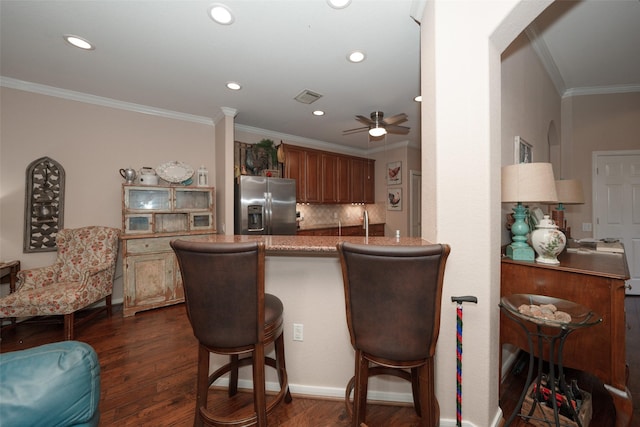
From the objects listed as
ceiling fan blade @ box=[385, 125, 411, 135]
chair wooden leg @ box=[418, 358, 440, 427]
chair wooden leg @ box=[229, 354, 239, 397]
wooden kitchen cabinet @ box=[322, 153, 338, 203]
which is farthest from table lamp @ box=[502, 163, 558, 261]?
wooden kitchen cabinet @ box=[322, 153, 338, 203]

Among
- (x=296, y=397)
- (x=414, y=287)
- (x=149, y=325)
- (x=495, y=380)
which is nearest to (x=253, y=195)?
(x=149, y=325)

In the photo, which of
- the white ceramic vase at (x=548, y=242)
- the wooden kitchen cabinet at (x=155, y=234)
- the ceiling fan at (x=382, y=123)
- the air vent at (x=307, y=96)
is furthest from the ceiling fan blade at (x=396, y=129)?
the wooden kitchen cabinet at (x=155, y=234)

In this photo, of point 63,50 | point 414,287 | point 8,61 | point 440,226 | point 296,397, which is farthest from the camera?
point 8,61

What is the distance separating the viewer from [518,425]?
151 centimetres

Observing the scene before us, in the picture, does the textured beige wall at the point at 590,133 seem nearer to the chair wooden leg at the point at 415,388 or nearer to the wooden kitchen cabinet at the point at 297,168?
the chair wooden leg at the point at 415,388

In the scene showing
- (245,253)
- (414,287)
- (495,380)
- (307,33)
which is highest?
(307,33)

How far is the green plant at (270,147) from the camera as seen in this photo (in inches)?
168

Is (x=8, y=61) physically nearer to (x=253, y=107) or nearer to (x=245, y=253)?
(x=253, y=107)

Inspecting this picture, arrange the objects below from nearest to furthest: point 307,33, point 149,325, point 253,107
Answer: point 307,33 → point 149,325 → point 253,107

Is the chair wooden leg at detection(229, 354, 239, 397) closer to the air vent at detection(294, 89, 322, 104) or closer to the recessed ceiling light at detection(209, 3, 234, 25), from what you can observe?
the recessed ceiling light at detection(209, 3, 234, 25)

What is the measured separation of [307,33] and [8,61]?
118 inches

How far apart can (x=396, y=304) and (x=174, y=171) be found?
11.8ft

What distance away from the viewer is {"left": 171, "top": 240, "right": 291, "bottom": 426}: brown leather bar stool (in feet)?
3.79

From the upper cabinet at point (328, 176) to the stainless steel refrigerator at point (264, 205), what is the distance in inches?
26.7
